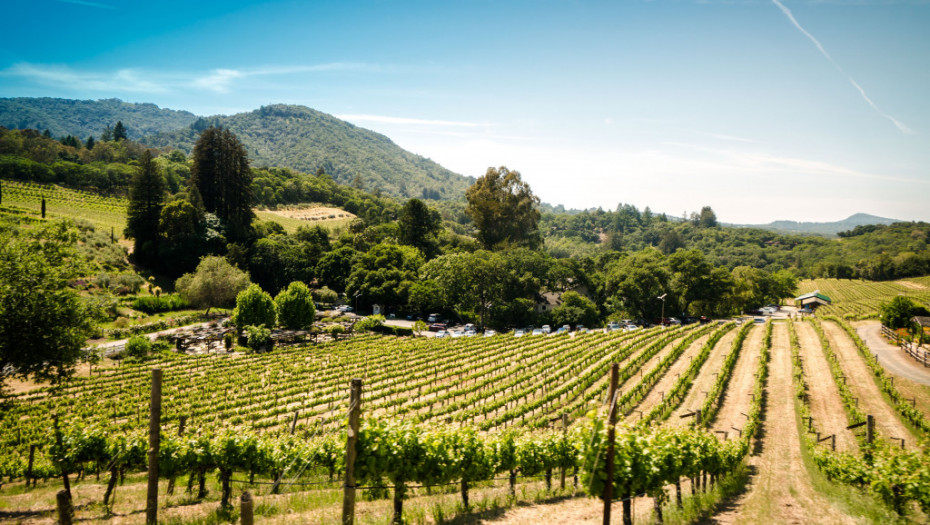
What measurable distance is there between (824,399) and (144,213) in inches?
3071

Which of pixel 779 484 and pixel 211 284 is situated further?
pixel 211 284

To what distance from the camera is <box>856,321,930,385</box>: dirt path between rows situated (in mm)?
29438

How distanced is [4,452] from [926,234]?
243 m

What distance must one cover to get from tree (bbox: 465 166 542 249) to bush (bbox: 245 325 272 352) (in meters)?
41.1

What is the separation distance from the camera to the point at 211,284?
54344mm

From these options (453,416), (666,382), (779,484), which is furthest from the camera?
(666,382)

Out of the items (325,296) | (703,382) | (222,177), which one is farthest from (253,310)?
(703,382)

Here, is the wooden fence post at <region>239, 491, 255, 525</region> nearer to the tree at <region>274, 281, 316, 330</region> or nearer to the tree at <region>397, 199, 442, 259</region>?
the tree at <region>274, 281, 316, 330</region>

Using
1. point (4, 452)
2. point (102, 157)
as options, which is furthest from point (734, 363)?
point (102, 157)

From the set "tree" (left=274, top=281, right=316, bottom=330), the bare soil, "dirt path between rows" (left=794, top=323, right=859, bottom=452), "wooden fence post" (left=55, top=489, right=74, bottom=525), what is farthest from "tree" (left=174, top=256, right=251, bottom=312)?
the bare soil

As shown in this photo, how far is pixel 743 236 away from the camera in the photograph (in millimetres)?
187750

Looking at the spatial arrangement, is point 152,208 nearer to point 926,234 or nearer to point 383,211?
point 383,211

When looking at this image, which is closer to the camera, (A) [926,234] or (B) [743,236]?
(A) [926,234]

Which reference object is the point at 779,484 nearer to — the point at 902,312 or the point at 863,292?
the point at 902,312
